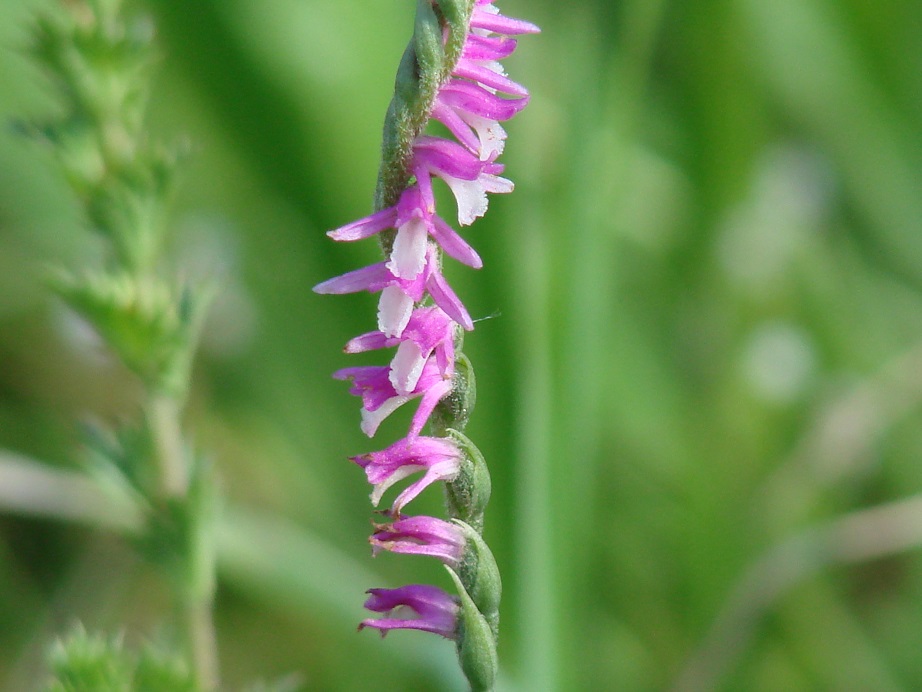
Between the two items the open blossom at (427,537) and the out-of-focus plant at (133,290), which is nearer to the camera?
the open blossom at (427,537)

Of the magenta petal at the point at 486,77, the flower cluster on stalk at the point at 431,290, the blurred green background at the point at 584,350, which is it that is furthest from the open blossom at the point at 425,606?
the blurred green background at the point at 584,350

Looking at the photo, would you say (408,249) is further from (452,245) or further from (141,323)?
(141,323)

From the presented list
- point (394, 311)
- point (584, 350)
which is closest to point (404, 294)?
point (394, 311)

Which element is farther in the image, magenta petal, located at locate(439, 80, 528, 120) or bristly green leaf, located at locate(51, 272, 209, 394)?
bristly green leaf, located at locate(51, 272, 209, 394)

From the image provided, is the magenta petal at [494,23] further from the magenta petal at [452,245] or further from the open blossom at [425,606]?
the open blossom at [425,606]

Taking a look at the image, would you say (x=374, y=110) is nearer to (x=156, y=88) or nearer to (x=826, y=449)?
(x=156, y=88)

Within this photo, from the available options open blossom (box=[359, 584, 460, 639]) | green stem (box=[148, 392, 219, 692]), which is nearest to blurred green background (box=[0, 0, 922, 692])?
green stem (box=[148, 392, 219, 692])

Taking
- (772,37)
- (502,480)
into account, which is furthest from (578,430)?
(772,37)

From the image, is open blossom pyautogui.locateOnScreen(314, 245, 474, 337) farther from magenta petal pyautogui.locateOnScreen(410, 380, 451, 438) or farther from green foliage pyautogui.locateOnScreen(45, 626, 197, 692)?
green foliage pyautogui.locateOnScreen(45, 626, 197, 692)
